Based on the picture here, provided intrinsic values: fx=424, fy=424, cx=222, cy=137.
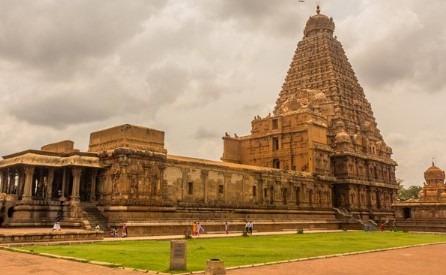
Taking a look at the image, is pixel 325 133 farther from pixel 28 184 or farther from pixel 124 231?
pixel 28 184

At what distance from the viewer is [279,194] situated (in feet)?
171

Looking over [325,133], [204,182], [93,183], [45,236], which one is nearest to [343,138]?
[325,133]

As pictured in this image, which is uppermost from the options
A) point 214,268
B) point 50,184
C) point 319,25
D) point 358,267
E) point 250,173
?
point 319,25

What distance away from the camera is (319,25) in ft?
254

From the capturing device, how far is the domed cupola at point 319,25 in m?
77.3

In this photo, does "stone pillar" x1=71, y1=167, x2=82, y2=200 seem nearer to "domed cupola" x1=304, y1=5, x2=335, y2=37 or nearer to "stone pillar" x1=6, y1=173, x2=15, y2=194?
"stone pillar" x1=6, y1=173, x2=15, y2=194

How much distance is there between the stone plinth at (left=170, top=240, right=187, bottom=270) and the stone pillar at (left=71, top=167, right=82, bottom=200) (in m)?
24.4

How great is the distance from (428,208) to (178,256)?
166 feet

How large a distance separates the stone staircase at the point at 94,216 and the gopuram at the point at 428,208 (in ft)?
133

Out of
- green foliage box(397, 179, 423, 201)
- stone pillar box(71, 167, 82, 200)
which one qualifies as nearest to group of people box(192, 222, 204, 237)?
stone pillar box(71, 167, 82, 200)

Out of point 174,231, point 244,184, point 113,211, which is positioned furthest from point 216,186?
point 113,211

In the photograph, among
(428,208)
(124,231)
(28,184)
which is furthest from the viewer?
(428,208)

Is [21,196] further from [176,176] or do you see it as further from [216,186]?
[216,186]

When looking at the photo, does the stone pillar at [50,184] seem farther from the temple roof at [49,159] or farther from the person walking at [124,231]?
the person walking at [124,231]
